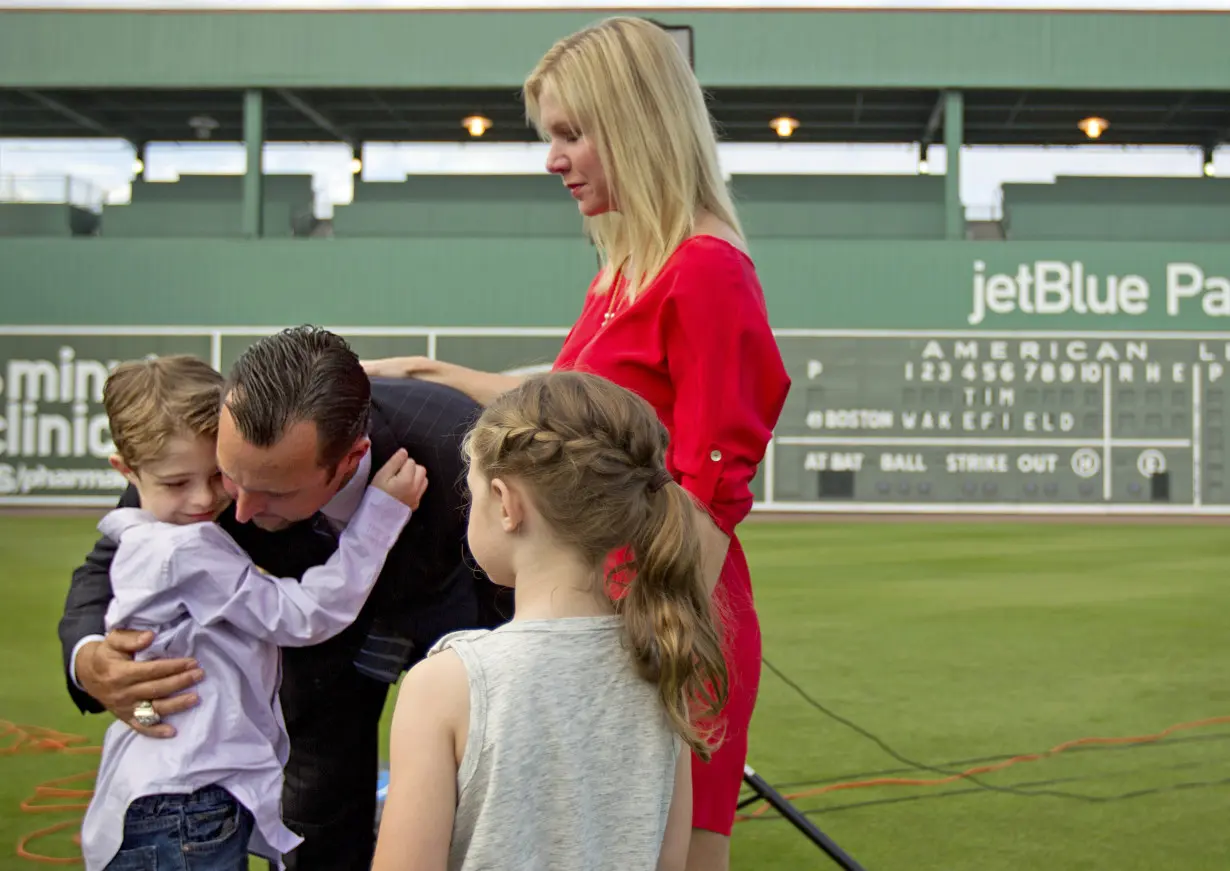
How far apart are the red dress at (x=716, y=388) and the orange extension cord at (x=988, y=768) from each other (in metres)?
2.38

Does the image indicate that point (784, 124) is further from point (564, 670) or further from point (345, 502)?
point (564, 670)

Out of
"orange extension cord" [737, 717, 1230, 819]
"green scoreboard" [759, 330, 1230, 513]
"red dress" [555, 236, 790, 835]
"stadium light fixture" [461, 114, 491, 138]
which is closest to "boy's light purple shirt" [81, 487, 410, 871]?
"red dress" [555, 236, 790, 835]

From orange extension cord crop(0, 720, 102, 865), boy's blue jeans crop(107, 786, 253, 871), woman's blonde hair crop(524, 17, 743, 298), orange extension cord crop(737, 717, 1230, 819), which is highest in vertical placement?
woman's blonde hair crop(524, 17, 743, 298)

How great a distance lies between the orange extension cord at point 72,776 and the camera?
387cm

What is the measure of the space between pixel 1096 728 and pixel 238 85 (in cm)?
1751

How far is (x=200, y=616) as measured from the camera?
1963 mm

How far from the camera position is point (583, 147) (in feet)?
6.42

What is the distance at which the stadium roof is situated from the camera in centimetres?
2077

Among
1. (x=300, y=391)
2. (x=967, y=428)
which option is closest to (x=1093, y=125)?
(x=967, y=428)

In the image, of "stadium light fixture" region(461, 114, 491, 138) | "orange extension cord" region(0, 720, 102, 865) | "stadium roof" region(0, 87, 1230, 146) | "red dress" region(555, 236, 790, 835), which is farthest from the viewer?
"stadium light fixture" region(461, 114, 491, 138)

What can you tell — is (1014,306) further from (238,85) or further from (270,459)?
(270,459)

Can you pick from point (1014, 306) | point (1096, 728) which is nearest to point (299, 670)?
point (1096, 728)

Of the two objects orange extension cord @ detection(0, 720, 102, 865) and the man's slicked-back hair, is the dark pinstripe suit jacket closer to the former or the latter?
the man's slicked-back hair

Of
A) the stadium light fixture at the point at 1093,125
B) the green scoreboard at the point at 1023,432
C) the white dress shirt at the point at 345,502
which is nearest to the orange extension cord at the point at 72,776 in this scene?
the white dress shirt at the point at 345,502
